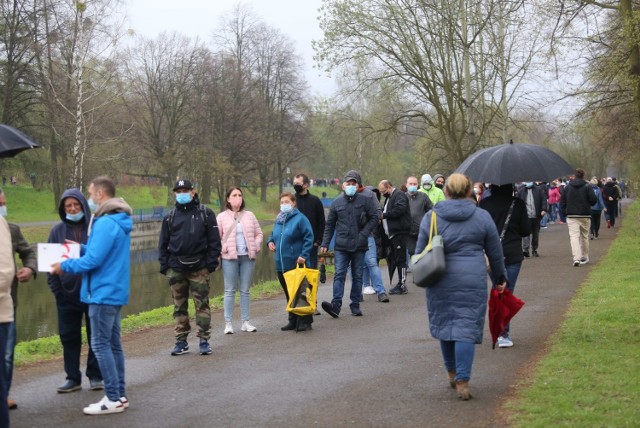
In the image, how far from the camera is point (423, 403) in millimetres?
7352

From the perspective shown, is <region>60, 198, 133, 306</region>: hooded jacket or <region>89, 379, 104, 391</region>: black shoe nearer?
<region>60, 198, 133, 306</region>: hooded jacket

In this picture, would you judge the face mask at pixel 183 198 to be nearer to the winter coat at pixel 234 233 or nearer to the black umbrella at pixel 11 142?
the winter coat at pixel 234 233

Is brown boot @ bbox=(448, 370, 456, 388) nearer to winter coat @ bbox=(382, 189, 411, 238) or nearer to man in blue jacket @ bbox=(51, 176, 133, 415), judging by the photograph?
man in blue jacket @ bbox=(51, 176, 133, 415)

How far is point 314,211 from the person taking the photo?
13500 millimetres

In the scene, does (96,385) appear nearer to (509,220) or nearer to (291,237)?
(291,237)

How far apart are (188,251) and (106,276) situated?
2.63 metres

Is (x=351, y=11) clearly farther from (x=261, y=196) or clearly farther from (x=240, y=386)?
(x=261, y=196)

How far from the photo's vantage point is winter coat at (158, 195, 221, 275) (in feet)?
32.2

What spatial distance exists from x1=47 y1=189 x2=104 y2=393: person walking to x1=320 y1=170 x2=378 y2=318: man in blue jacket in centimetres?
494

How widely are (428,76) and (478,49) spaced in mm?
2658

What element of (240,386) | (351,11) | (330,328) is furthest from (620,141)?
(240,386)

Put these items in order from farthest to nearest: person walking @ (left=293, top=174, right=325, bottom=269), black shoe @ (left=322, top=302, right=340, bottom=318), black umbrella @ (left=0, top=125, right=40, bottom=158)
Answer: person walking @ (left=293, top=174, right=325, bottom=269)
black shoe @ (left=322, top=302, right=340, bottom=318)
black umbrella @ (left=0, top=125, right=40, bottom=158)

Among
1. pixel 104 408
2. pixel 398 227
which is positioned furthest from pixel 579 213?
pixel 104 408

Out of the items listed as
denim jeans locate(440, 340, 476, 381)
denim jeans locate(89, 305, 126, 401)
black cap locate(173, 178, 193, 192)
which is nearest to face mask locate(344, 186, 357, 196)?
black cap locate(173, 178, 193, 192)
